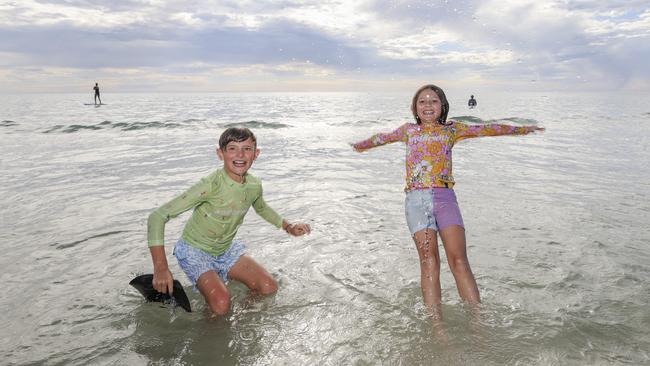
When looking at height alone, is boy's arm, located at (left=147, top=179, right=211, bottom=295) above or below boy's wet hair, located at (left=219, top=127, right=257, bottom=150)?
below

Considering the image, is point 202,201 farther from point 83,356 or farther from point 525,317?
point 525,317

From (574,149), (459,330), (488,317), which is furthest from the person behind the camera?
(574,149)

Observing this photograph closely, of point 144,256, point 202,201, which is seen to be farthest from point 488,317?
point 144,256

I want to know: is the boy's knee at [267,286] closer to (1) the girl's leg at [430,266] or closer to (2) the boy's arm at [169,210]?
(2) the boy's arm at [169,210]

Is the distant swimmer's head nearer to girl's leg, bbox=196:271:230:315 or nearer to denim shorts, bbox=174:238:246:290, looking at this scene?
denim shorts, bbox=174:238:246:290

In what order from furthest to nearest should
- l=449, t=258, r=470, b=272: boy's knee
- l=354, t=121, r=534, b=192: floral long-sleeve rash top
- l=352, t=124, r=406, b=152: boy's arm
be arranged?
l=352, t=124, r=406, b=152: boy's arm
l=354, t=121, r=534, b=192: floral long-sleeve rash top
l=449, t=258, r=470, b=272: boy's knee

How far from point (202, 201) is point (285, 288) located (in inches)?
57.5

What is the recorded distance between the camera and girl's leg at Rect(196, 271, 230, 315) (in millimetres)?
4156

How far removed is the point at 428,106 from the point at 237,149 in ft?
6.61

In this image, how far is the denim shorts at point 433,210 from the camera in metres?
4.06

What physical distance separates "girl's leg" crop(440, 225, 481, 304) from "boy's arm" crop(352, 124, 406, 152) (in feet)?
3.83

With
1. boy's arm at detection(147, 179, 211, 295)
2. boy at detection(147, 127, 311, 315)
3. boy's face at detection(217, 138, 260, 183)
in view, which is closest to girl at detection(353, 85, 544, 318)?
boy at detection(147, 127, 311, 315)

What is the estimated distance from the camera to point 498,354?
11.3 ft

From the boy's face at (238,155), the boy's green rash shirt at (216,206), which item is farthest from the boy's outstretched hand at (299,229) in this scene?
the boy's face at (238,155)
